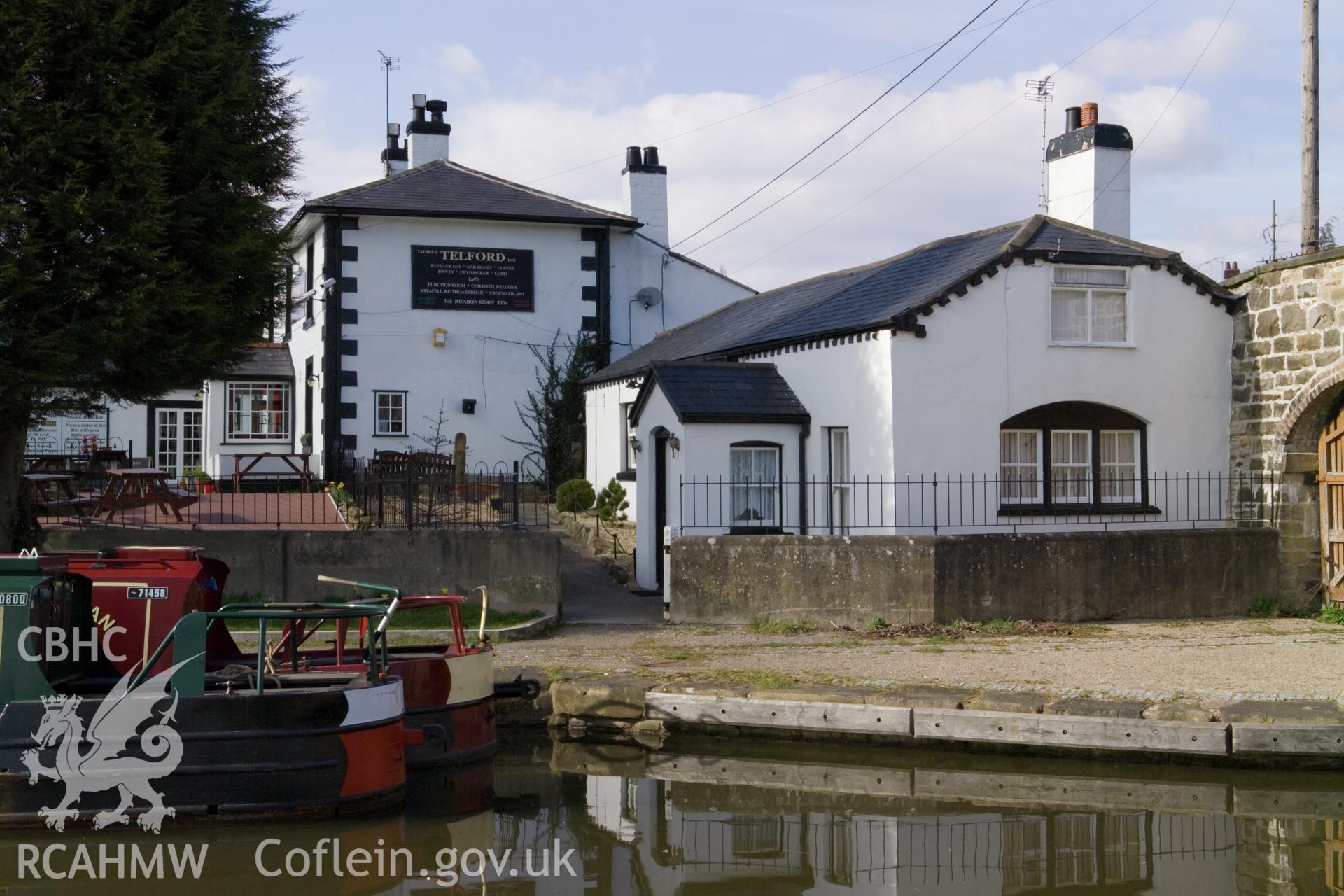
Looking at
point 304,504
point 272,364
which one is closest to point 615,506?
point 304,504

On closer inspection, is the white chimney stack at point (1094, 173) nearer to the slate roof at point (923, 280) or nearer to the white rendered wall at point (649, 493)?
the slate roof at point (923, 280)

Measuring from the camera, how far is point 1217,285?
1700 cm

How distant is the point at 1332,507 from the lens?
1606 centimetres

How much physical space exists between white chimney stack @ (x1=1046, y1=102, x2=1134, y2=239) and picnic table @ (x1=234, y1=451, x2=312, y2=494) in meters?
13.3

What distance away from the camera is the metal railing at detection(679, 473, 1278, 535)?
51.9 feet

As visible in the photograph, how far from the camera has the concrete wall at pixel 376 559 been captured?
14602 mm

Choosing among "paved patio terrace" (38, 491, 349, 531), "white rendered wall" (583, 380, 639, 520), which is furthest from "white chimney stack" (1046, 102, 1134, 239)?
"paved patio terrace" (38, 491, 349, 531)

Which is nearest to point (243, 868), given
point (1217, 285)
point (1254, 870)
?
point (1254, 870)

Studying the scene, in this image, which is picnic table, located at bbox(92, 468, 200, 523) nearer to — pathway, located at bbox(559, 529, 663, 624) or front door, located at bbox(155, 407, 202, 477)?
pathway, located at bbox(559, 529, 663, 624)

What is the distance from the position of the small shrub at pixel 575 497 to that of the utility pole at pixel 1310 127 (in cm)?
1220

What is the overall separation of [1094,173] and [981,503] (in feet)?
19.8

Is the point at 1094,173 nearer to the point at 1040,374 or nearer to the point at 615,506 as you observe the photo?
the point at 1040,374

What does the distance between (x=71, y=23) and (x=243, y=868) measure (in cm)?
852

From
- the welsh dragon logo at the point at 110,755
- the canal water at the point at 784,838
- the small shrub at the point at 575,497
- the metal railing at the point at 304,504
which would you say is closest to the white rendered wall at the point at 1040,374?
the metal railing at the point at 304,504
